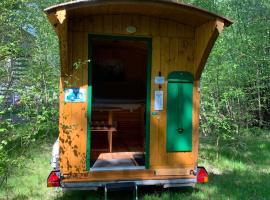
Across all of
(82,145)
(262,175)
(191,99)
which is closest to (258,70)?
(262,175)

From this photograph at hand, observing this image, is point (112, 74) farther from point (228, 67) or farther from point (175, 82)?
point (175, 82)

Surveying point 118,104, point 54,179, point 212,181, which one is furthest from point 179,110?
point 118,104

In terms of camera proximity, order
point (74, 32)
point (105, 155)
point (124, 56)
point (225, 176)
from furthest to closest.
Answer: point (124, 56) < point (225, 176) < point (105, 155) < point (74, 32)

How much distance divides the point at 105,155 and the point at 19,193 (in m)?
1.38

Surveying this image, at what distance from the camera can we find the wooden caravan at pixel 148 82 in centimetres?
491

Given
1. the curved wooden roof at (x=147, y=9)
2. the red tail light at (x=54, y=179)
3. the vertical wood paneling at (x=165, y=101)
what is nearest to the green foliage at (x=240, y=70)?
the vertical wood paneling at (x=165, y=101)

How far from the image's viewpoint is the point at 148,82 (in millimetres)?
5328

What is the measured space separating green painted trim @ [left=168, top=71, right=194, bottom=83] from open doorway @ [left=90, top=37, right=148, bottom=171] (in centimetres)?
66

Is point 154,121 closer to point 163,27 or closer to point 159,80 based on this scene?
point 159,80

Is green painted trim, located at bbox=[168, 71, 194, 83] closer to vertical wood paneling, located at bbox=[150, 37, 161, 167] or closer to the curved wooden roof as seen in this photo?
vertical wood paneling, located at bbox=[150, 37, 161, 167]

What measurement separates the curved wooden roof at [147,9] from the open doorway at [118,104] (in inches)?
15.7

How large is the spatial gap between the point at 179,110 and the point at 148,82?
1.93ft

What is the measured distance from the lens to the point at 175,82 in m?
5.41

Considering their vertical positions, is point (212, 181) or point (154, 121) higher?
point (154, 121)
